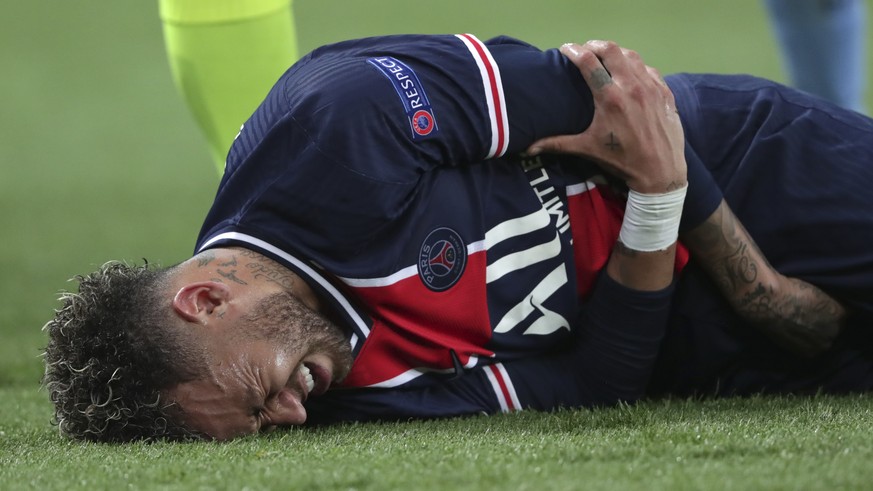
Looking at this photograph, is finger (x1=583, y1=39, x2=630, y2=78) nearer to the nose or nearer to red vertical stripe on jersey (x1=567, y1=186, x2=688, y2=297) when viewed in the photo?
red vertical stripe on jersey (x1=567, y1=186, x2=688, y2=297)

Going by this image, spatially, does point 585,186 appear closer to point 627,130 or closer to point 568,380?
point 627,130

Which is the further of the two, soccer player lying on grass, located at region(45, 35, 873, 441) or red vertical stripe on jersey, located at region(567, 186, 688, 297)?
red vertical stripe on jersey, located at region(567, 186, 688, 297)

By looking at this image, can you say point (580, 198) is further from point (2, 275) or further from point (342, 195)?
point (2, 275)

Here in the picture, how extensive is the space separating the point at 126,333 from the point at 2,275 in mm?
1741

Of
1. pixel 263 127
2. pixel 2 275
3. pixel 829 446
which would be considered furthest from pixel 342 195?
pixel 2 275

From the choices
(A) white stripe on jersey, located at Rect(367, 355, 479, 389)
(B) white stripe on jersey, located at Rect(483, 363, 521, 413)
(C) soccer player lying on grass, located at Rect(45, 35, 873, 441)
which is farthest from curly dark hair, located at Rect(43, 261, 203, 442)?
(B) white stripe on jersey, located at Rect(483, 363, 521, 413)

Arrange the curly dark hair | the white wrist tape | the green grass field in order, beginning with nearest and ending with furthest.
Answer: the green grass field
the curly dark hair
the white wrist tape

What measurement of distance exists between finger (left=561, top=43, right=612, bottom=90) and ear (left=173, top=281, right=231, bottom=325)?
1.73ft

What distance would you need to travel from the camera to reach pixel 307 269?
Result: 152 cm

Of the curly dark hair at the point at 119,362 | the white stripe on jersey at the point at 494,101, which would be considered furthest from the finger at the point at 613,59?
the curly dark hair at the point at 119,362

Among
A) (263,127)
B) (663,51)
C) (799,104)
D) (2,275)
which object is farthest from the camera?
(663,51)

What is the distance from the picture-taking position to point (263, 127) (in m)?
1.57

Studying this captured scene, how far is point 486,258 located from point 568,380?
0.21m

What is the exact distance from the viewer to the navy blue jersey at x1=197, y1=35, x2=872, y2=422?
1.50 meters
